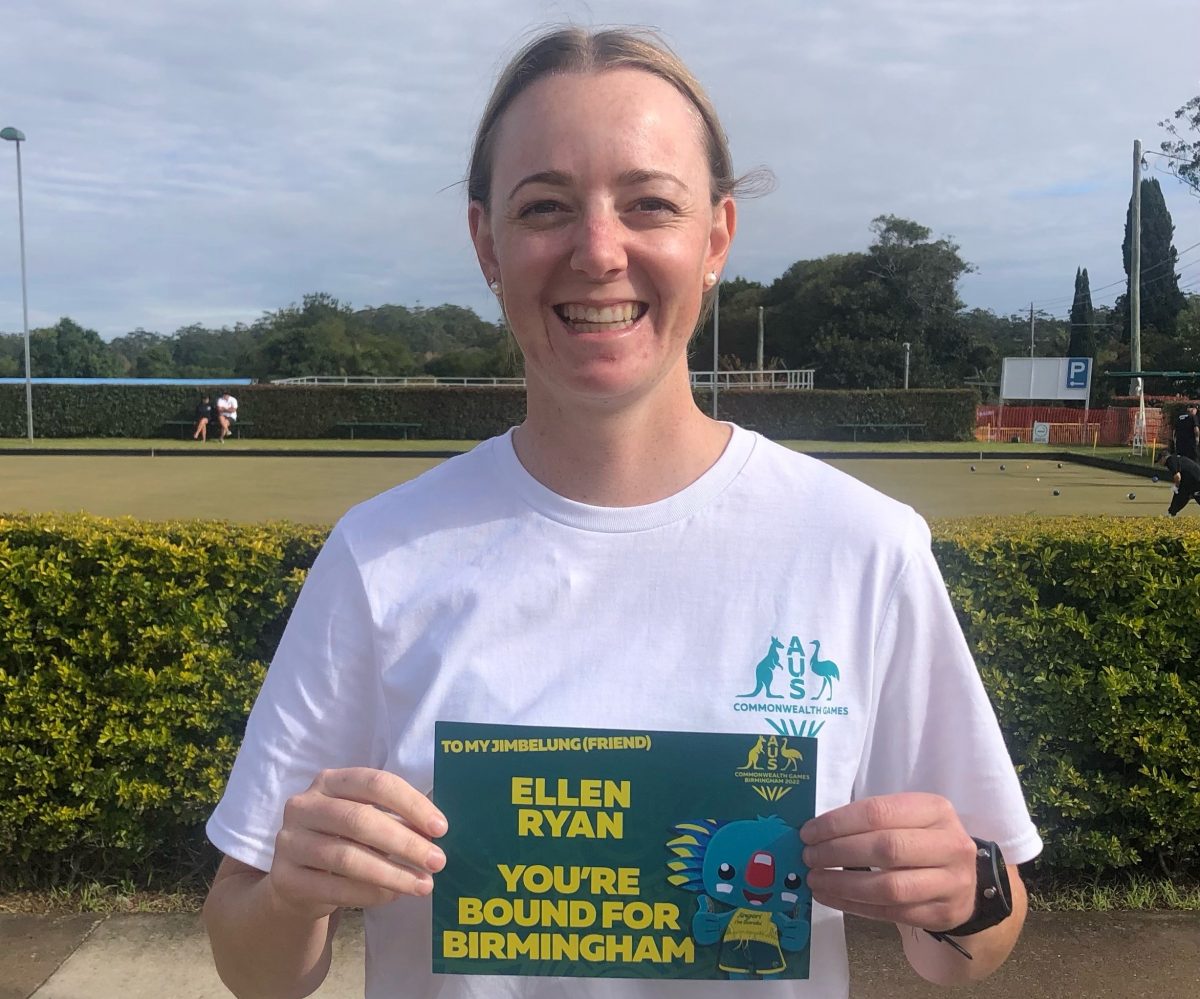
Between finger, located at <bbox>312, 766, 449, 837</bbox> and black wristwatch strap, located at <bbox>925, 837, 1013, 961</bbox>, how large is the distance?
2.29 ft

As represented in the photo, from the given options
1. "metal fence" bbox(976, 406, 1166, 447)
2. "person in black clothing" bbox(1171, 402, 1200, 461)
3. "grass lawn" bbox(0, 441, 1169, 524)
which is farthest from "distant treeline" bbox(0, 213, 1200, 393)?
"person in black clothing" bbox(1171, 402, 1200, 461)

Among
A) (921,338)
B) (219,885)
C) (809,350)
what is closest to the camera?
(219,885)

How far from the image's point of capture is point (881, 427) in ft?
110

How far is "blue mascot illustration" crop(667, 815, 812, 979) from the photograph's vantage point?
132 centimetres

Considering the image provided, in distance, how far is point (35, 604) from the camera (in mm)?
3738

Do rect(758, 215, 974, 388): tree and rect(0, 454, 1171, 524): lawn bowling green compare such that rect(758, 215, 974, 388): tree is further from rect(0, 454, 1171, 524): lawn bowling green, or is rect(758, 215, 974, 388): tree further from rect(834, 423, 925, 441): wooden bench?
rect(0, 454, 1171, 524): lawn bowling green

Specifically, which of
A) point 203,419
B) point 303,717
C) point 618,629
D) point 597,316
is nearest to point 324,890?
point 303,717

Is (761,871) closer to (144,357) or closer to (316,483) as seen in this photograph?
(316,483)

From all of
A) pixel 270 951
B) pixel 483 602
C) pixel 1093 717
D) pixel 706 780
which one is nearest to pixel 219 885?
pixel 270 951

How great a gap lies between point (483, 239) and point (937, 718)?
37.8 inches

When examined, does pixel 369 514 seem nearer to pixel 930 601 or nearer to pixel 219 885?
pixel 219 885

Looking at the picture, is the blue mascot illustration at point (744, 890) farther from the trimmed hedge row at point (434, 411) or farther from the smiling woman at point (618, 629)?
the trimmed hedge row at point (434, 411)

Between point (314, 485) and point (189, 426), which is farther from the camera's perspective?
point (189, 426)

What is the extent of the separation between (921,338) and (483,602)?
6713 cm
